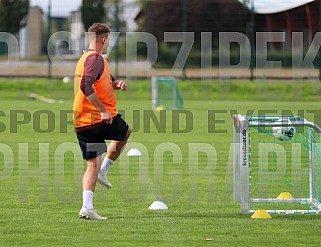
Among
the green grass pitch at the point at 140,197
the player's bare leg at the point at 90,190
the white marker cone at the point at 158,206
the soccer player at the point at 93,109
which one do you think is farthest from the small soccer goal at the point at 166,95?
the player's bare leg at the point at 90,190

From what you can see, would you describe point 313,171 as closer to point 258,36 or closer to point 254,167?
point 254,167

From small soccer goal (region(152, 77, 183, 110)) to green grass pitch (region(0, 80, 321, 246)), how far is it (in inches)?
231

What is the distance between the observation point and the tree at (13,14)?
1355 inches

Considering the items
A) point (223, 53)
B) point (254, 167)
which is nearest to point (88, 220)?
point (254, 167)

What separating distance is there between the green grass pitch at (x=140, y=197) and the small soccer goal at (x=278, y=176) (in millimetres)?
285

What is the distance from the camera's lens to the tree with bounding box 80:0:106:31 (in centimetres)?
3550

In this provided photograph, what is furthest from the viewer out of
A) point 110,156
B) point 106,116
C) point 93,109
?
point 110,156

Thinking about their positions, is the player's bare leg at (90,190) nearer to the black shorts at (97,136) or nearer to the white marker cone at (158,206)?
the black shorts at (97,136)

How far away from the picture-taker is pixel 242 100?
1131 inches

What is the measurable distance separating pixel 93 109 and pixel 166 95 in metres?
17.4

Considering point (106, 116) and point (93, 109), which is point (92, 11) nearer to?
point (93, 109)

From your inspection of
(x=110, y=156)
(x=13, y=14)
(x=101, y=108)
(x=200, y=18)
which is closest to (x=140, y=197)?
(x=110, y=156)

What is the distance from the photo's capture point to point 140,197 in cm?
981

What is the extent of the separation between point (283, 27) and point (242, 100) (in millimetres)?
6518
